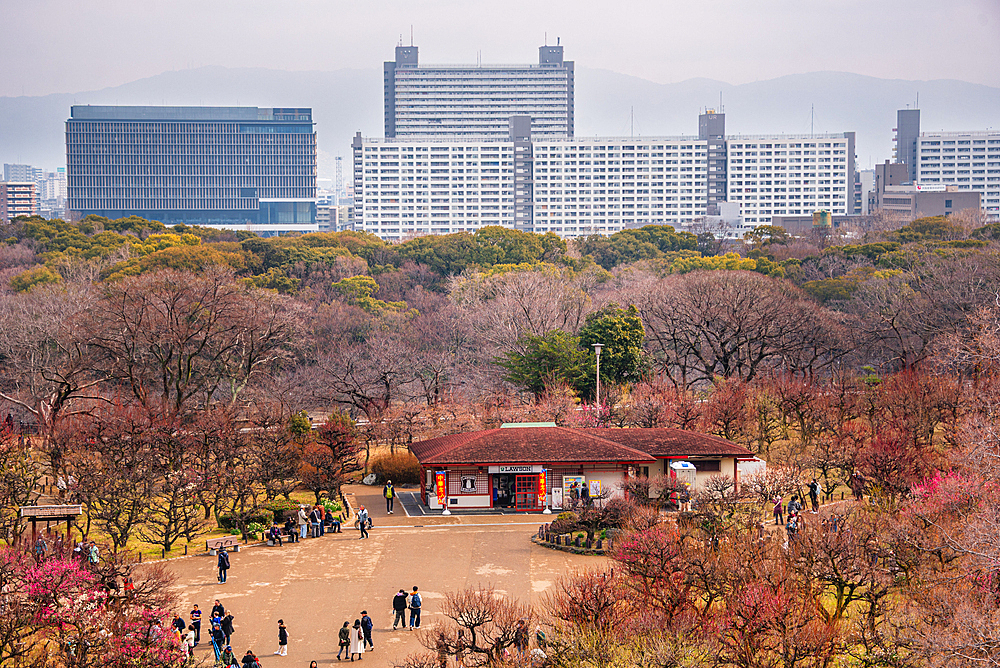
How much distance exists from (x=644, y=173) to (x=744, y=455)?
156 m

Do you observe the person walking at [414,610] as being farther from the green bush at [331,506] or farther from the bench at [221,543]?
the green bush at [331,506]

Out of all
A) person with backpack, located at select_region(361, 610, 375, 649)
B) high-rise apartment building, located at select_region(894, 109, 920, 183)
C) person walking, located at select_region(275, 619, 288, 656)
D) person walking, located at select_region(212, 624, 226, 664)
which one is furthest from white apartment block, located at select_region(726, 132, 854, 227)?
person walking, located at select_region(212, 624, 226, 664)

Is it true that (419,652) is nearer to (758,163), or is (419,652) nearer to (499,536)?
(499,536)

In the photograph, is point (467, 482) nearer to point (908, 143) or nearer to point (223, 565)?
point (223, 565)

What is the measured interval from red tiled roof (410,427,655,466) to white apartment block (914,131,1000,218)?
174721 millimetres

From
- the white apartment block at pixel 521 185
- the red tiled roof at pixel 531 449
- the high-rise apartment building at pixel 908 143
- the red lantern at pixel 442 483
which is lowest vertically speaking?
the red lantern at pixel 442 483

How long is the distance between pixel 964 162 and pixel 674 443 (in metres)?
179

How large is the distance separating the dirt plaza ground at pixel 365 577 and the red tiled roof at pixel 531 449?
1949mm

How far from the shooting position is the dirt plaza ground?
2278 centimetres

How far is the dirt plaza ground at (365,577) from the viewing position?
2278 cm

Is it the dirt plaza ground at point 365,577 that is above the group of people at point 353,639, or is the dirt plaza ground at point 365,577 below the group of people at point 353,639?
below

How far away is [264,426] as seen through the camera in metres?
39.0

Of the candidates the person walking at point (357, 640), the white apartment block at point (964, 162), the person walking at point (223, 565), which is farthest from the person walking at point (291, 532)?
the white apartment block at point (964, 162)

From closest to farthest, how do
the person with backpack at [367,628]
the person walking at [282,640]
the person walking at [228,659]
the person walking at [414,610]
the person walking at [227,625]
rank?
the person walking at [228,659] < the person walking at [282,640] < the person walking at [227,625] < the person with backpack at [367,628] < the person walking at [414,610]
